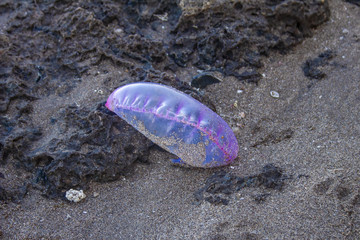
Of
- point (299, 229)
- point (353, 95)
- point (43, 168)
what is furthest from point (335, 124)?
point (43, 168)

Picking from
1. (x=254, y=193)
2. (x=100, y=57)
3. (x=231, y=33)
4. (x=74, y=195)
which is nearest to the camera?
(x=254, y=193)

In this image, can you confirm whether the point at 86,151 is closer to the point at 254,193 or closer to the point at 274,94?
the point at 254,193

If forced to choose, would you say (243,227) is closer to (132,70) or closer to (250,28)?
(132,70)

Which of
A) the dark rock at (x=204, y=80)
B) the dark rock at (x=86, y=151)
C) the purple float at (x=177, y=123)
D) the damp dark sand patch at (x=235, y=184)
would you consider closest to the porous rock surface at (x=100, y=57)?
the dark rock at (x=86, y=151)

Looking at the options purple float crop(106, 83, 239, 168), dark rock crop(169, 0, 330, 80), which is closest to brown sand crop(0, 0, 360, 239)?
purple float crop(106, 83, 239, 168)

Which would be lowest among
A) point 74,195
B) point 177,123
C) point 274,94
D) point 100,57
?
point 74,195

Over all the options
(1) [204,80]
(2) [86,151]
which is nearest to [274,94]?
(1) [204,80]

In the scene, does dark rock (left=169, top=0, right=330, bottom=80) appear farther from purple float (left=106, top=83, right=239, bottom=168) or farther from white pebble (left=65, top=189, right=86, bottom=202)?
white pebble (left=65, top=189, right=86, bottom=202)
